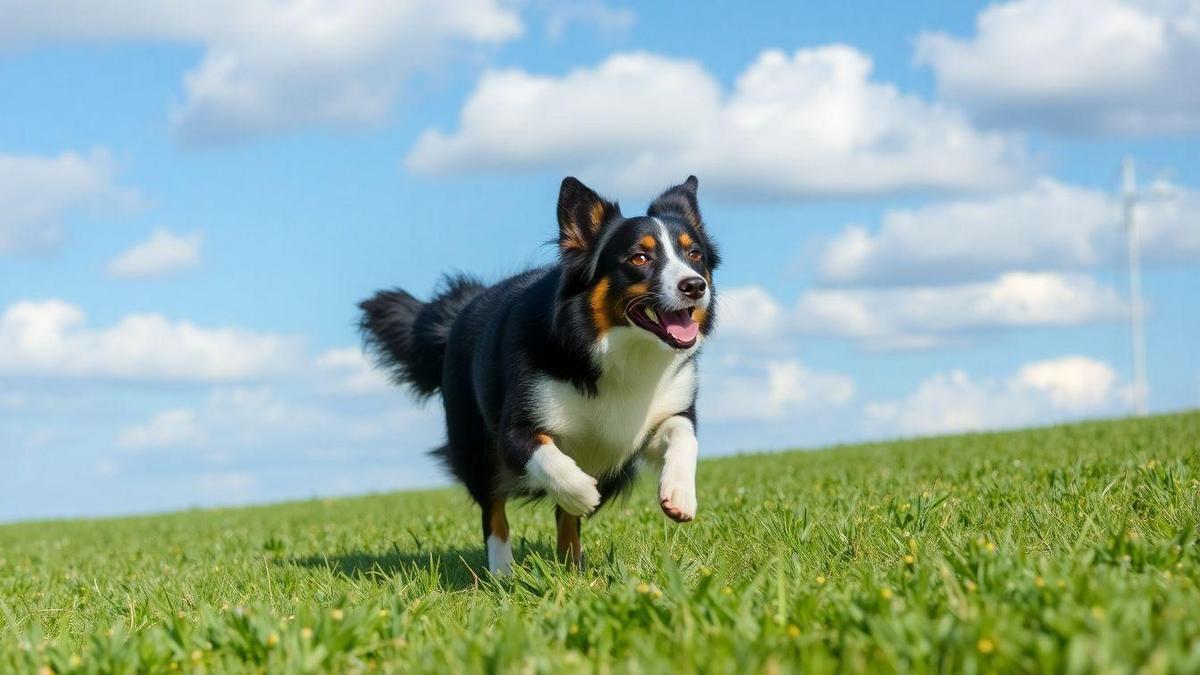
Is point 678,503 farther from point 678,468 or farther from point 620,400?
point 620,400

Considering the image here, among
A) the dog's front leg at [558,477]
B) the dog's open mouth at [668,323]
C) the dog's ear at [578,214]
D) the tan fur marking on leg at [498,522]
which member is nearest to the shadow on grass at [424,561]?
the tan fur marking on leg at [498,522]

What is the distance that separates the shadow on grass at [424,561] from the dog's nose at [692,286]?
187 centimetres

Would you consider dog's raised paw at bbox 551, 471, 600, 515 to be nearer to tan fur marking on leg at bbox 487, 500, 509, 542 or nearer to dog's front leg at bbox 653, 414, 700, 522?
dog's front leg at bbox 653, 414, 700, 522

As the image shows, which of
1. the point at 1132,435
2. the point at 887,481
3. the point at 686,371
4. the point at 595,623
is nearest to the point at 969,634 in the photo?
the point at 595,623

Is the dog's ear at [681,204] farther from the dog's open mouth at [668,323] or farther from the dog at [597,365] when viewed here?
the dog's open mouth at [668,323]

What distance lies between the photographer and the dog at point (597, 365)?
19.5ft

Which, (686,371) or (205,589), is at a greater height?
(686,371)

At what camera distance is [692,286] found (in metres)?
5.75

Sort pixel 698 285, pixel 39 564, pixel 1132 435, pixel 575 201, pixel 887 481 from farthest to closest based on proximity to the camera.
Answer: pixel 1132 435 → pixel 39 564 → pixel 887 481 → pixel 575 201 → pixel 698 285

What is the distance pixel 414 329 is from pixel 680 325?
3279mm

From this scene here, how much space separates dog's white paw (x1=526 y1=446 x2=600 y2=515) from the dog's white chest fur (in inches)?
10.5

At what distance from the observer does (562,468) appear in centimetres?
588

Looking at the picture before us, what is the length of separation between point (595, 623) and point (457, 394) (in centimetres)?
393

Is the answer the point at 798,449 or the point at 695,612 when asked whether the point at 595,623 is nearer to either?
the point at 695,612
